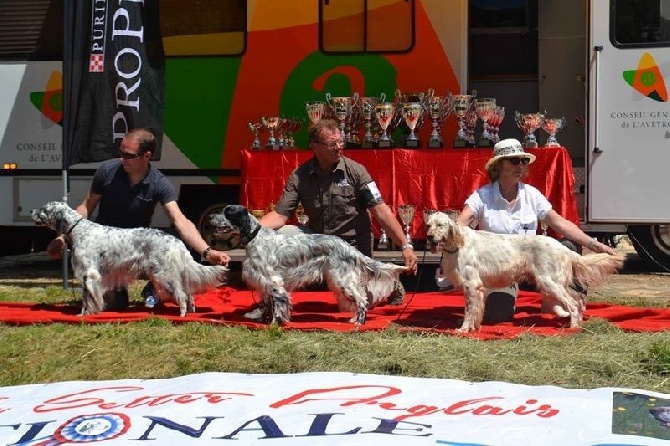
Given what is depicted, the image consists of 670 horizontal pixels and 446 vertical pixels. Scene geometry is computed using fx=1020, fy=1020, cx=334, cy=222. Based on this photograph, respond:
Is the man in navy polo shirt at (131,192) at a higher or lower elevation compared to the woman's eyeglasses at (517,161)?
lower

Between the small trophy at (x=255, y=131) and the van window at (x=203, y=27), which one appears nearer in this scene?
the small trophy at (x=255, y=131)

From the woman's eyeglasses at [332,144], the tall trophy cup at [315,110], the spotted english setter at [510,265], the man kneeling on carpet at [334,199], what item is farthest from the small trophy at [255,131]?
the spotted english setter at [510,265]

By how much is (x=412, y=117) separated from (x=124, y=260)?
299cm

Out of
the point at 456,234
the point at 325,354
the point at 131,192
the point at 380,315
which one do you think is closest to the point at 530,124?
the point at 380,315

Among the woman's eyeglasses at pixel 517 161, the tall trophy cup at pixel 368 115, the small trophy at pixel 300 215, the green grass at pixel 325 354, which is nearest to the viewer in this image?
the green grass at pixel 325 354

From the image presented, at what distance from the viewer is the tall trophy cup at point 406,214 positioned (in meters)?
8.61

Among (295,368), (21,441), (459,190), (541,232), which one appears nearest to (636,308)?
(541,232)

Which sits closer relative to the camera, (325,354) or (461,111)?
(325,354)

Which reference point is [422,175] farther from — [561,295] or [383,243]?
[561,295]

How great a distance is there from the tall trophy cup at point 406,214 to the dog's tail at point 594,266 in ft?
7.52

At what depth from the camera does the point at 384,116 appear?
344 inches

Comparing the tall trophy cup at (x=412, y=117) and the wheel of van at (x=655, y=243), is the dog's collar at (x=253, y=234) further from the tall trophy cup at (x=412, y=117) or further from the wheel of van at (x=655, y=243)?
the wheel of van at (x=655, y=243)

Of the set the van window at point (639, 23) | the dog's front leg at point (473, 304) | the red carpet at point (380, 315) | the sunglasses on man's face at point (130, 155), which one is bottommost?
the red carpet at point (380, 315)

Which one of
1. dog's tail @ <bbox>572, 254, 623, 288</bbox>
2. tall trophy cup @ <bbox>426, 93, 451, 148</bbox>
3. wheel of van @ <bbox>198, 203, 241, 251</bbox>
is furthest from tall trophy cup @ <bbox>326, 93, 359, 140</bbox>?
dog's tail @ <bbox>572, 254, 623, 288</bbox>
